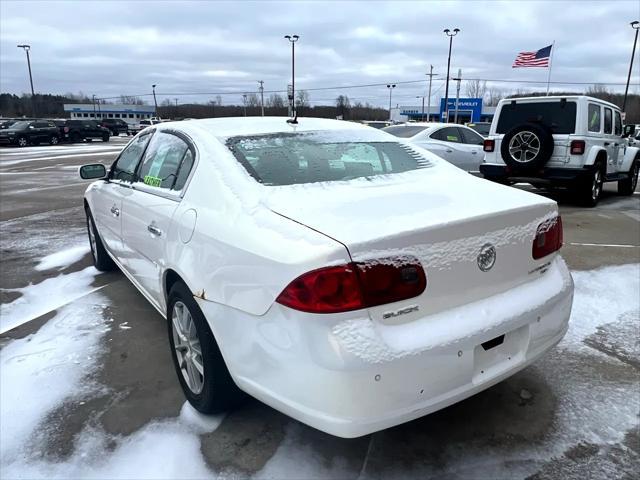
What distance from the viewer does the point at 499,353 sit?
2.21 m

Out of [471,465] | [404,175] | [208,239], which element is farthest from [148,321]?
[471,465]

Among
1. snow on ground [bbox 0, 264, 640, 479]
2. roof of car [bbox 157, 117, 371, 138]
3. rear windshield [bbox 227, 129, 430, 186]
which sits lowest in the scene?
snow on ground [bbox 0, 264, 640, 479]

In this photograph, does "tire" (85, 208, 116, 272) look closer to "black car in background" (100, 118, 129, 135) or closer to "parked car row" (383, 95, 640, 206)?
"parked car row" (383, 95, 640, 206)

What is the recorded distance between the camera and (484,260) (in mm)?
2156

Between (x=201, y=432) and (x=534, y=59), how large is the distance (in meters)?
29.8

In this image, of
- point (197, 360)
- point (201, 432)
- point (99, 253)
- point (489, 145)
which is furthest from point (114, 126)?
point (201, 432)

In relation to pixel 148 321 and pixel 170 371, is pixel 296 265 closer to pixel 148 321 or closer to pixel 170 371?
pixel 170 371

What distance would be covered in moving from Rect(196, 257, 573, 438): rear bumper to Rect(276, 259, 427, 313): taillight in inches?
1.7

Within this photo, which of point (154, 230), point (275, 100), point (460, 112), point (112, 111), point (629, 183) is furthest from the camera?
point (112, 111)

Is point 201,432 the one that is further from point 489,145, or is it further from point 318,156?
point 489,145


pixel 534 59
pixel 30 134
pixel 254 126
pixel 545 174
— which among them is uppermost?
pixel 534 59

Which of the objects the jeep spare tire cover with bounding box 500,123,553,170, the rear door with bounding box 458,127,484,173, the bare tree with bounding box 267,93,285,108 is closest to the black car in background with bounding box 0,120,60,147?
the rear door with bounding box 458,127,484,173

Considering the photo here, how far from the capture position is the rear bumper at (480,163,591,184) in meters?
8.65

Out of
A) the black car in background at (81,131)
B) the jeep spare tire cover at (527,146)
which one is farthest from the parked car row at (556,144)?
the black car in background at (81,131)
